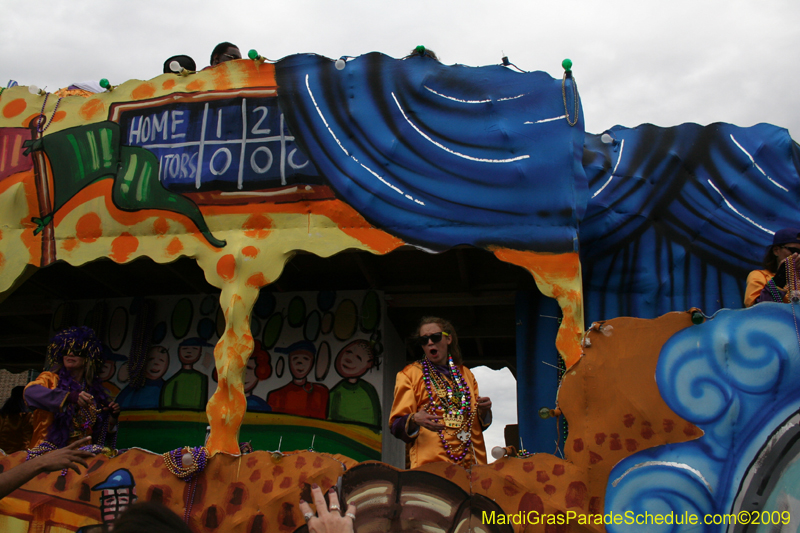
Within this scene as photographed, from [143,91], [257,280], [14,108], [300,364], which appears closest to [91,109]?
[143,91]

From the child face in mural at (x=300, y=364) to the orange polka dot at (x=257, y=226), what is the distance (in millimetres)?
1943

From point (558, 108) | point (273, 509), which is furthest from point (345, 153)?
point (273, 509)

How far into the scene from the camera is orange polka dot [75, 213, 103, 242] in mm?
6043

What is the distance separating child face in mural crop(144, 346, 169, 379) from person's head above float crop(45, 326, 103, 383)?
1256 mm

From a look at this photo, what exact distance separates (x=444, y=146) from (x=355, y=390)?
2.75 meters

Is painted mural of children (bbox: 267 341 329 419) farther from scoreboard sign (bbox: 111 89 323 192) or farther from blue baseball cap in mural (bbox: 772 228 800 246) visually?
Answer: blue baseball cap in mural (bbox: 772 228 800 246)

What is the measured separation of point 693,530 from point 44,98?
262 inches

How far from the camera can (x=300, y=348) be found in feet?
23.9

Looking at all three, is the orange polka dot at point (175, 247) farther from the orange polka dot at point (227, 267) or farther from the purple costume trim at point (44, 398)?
the purple costume trim at point (44, 398)

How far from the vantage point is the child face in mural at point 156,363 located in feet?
24.6

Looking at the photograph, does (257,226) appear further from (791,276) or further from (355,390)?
(791,276)

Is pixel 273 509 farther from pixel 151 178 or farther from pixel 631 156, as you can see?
pixel 631 156

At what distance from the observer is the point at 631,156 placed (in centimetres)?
661

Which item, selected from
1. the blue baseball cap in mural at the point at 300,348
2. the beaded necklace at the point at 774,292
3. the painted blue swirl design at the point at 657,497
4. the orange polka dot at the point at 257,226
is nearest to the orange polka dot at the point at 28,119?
the orange polka dot at the point at 257,226
